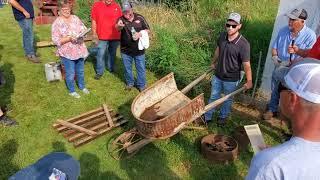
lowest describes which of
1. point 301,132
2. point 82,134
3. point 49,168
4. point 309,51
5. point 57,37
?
point 82,134

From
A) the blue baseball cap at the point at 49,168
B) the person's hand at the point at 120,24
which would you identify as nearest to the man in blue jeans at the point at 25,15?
the person's hand at the point at 120,24

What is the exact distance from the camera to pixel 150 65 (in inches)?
341

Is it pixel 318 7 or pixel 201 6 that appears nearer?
pixel 318 7

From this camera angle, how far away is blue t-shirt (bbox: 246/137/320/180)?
1.83 meters

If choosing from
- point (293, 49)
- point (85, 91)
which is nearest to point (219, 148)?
point (293, 49)

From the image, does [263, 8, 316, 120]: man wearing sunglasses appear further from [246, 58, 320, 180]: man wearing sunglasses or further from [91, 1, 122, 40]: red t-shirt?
[246, 58, 320, 180]: man wearing sunglasses

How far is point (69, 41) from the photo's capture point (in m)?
6.80

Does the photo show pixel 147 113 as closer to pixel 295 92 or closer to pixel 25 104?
pixel 25 104

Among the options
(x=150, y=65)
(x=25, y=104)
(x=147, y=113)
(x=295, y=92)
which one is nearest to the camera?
(x=295, y=92)

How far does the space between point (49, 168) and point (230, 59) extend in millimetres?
3573

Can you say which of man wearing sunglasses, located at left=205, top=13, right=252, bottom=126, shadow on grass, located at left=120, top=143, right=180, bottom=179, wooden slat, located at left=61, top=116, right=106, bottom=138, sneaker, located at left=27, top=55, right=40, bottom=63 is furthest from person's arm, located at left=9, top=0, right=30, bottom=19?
man wearing sunglasses, located at left=205, top=13, right=252, bottom=126

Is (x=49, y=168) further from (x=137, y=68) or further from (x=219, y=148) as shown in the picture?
(x=137, y=68)

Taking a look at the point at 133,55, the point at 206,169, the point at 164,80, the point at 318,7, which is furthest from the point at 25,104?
the point at 318,7

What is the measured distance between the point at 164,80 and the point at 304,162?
4440mm
